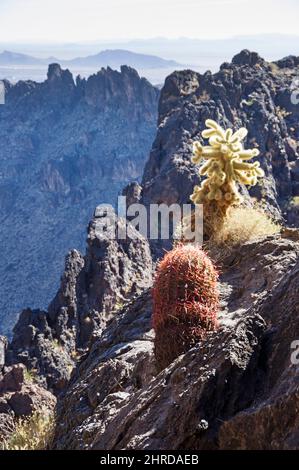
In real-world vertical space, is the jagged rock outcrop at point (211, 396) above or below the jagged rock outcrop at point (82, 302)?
above

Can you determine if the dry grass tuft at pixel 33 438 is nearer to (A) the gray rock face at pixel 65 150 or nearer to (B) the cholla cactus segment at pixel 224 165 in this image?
(B) the cholla cactus segment at pixel 224 165

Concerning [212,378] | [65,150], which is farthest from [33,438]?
[65,150]

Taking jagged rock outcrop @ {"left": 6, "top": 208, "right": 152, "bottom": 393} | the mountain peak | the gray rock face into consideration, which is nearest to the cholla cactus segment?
jagged rock outcrop @ {"left": 6, "top": 208, "right": 152, "bottom": 393}

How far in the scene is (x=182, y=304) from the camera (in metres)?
6.72

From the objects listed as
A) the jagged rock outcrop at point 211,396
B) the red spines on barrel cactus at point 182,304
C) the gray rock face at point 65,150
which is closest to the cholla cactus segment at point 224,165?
the jagged rock outcrop at point 211,396

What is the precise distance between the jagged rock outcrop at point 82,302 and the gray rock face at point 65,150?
8989 centimetres

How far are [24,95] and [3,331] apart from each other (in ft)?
293

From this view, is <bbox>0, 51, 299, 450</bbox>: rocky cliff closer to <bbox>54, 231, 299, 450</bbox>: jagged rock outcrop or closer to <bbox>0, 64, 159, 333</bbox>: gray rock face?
<bbox>54, 231, 299, 450</bbox>: jagged rock outcrop

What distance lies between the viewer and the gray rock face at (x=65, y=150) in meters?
136

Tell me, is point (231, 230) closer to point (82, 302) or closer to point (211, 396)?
point (211, 396)

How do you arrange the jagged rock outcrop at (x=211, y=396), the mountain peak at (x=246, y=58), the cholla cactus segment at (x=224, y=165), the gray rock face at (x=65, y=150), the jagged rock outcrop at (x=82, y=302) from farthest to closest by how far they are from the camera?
the gray rock face at (x=65, y=150)
the mountain peak at (x=246, y=58)
the jagged rock outcrop at (x=82, y=302)
the cholla cactus segment at (x=224, y=165)
the jagged rock outcrop at (x=211, y=396)

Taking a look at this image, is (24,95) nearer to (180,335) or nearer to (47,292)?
(47,292)

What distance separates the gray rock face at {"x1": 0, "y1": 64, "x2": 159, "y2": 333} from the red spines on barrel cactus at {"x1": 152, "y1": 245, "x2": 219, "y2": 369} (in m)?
116

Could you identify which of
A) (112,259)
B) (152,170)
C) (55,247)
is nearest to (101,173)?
(55,247)
